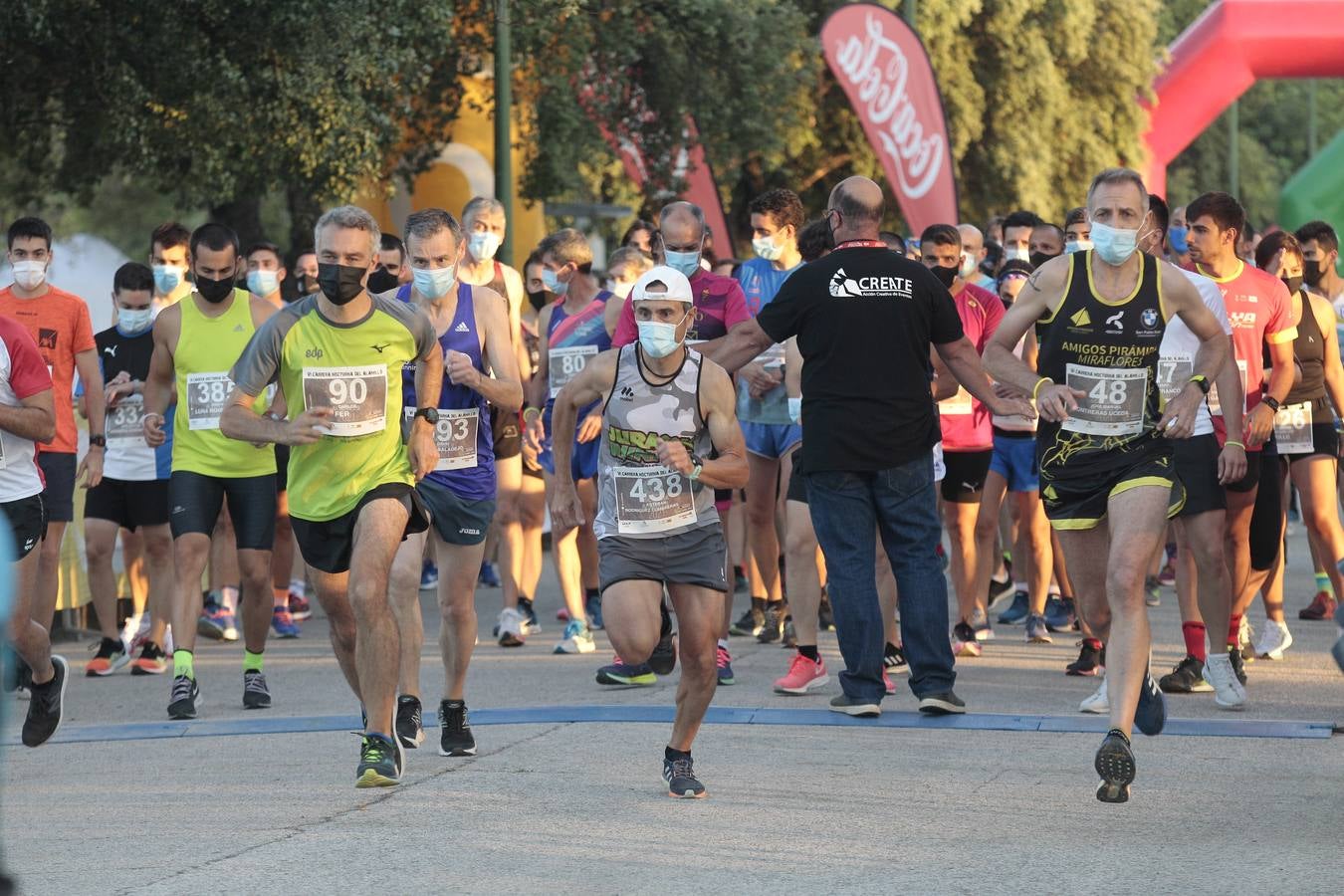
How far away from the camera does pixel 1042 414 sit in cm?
768

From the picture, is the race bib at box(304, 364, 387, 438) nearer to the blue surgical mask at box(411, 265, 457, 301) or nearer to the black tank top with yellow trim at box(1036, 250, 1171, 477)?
the blue surgical mask at box(411, 265, 457, 301)

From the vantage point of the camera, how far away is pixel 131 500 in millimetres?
11242

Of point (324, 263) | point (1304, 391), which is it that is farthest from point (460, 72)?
point (324, 263)

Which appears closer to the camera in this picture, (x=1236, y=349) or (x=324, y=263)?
(x=324, y=263)

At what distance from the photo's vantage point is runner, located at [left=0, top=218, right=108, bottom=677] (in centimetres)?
1019

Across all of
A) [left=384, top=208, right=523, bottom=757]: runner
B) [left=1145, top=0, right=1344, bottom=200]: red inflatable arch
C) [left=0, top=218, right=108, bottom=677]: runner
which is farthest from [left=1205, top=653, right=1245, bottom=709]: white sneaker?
[left=1145, top=0, right=1344, bottom=200]: red inflatable arch

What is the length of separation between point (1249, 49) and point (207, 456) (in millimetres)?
23260

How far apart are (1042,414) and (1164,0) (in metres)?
41.4

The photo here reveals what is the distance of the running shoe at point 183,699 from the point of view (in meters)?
9.52

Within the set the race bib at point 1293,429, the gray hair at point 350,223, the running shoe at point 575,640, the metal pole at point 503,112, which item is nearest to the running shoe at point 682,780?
the gray hair at point 350,223

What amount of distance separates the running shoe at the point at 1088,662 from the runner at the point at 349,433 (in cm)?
388

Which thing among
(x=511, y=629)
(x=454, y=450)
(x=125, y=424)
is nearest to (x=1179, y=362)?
(x=454, y=450)

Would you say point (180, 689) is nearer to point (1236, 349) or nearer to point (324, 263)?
point (324, 263)

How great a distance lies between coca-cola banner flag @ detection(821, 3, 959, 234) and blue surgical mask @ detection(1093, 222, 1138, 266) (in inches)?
561
